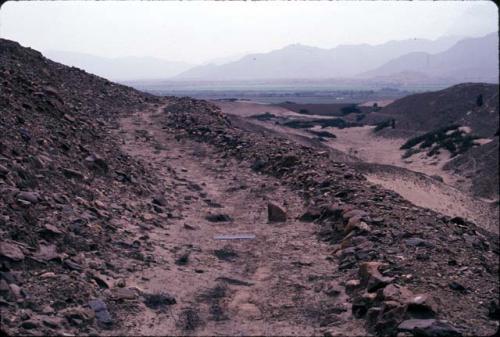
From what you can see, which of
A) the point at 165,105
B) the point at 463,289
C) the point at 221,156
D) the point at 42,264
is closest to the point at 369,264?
the point at 463,289

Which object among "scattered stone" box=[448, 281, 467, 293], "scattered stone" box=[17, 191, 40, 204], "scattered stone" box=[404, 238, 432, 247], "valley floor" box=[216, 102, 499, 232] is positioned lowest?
"valley floor" box=[216, 102, 499, 232]

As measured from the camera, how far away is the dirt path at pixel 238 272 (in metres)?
6.11

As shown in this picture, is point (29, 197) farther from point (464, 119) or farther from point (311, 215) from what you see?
point (464, 119)

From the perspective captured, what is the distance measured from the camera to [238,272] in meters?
7.87

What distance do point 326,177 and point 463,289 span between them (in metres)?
6.10

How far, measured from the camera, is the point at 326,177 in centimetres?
1226

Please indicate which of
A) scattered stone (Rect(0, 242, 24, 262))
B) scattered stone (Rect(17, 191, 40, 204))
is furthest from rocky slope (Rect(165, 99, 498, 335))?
scattered stone (Rect(17, 191, 40, 204))

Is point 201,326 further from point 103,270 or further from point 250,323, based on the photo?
point 103,270

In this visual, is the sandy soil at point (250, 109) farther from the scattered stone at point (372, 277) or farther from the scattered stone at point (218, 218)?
the scattered stone at point (372, 277)

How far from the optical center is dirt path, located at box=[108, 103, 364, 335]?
241 inches

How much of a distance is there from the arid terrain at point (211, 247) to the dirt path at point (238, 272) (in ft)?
0.08

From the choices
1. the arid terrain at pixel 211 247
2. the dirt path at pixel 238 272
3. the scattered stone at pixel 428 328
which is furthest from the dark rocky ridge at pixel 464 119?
the scattered stone at pixel 428 328

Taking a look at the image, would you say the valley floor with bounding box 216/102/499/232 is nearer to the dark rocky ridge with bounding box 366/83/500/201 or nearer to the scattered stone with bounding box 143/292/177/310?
the dark rocky ridge with bounding box 366/83/500/201

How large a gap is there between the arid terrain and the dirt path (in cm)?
2
